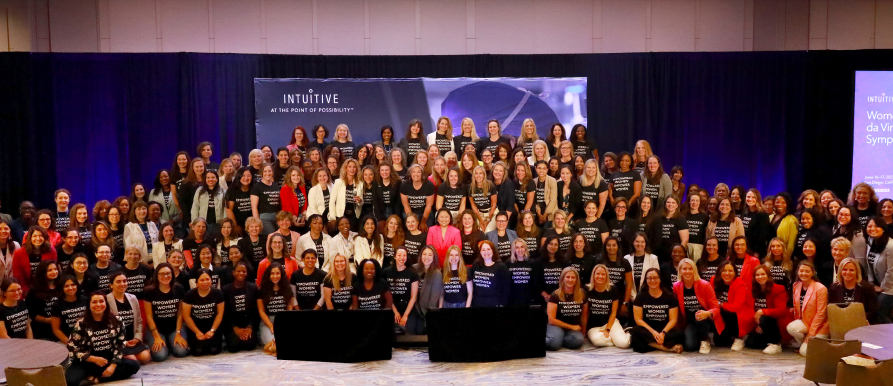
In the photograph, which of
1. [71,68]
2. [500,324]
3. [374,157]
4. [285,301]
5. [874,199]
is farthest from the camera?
[71,68]

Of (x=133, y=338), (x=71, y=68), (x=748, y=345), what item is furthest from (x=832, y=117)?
(x=71, y=68)

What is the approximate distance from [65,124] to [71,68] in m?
0.79

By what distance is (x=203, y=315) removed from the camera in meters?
8.06

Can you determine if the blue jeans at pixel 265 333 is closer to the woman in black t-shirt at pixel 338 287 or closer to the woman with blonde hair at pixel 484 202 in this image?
the woman in black t-shirt at pixel 338 287

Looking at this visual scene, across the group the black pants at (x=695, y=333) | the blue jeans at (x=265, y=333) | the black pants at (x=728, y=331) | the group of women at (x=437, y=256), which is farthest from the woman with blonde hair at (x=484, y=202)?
the black pants at (x=728, y=331)

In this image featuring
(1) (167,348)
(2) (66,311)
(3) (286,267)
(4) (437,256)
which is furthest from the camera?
(3) (286,267)

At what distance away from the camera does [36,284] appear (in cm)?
771

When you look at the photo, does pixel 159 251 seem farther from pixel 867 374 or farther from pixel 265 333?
pixel 867 374

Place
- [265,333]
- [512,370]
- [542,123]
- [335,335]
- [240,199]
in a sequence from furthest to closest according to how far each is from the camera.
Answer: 1. [542,123]
2. [240,199]
3. [265,333]
4. [335,335]
5. [512,370]

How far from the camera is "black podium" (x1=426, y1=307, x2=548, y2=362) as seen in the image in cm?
762

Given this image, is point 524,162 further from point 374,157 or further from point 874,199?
point 874,199

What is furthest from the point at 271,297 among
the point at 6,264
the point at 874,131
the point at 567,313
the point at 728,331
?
the point at 874,131

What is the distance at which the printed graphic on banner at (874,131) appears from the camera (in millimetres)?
11664

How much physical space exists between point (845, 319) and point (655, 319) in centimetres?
173
